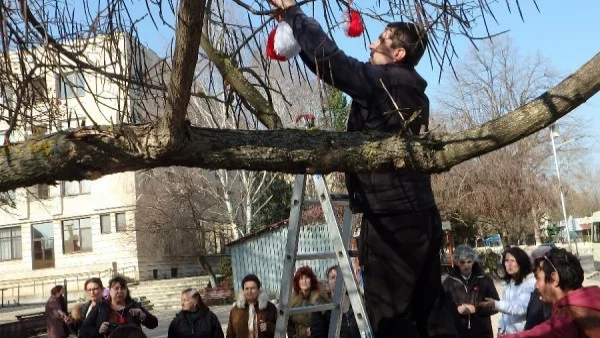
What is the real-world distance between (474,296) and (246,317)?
2.11 metres

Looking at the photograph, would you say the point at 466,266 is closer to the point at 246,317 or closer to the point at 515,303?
the point at 515,303

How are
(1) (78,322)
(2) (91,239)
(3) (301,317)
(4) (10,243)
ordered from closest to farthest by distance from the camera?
1. (3) (301,317)
2. (1) (78,322)
3. (2) (91,239)
4. (4) (10,243)

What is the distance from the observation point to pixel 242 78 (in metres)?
3.50

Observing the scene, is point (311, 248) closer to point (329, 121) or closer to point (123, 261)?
point (329, 121)

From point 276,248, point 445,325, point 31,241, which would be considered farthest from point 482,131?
point 31,241

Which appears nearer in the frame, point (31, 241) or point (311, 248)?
point (311, 248)

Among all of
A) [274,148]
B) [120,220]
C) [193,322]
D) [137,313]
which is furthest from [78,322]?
[120,220]

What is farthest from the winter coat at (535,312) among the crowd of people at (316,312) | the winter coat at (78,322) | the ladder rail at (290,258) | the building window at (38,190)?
the winter coat at (78,322)

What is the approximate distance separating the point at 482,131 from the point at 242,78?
1426 mm

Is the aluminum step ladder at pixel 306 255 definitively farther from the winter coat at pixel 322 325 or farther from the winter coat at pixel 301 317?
the winter coat at pixel 301 317

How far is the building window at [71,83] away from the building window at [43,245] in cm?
3599

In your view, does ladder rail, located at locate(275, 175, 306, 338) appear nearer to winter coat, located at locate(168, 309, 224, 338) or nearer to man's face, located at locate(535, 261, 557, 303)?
man's face, located at locate(535, 261, 557, 303)

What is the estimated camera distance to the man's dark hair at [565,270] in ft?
12.1

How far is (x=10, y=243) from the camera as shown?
38656mm
